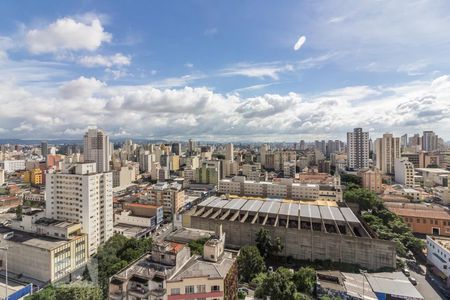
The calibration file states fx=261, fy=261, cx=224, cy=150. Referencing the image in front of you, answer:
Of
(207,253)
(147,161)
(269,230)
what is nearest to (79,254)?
(207,253)

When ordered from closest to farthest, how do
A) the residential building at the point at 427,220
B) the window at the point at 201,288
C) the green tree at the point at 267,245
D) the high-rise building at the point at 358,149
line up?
the window at the point at 201,288 < the green tree at the point at 267,245 < the residential building at the point at 427,220 < the high-rise building at the point at 358,149

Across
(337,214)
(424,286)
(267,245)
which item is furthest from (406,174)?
(267,245)

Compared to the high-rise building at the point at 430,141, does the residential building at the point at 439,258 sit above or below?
below

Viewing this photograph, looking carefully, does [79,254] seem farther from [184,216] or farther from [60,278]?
[184,216]

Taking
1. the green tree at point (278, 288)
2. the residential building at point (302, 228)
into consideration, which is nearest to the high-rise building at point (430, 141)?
the residential building at point (302, 228)

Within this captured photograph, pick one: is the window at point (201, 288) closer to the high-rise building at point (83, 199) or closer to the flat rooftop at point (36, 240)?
the flat rooftop at point (36, 240)

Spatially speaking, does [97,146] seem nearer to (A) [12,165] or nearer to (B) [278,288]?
(A) [12,165]
